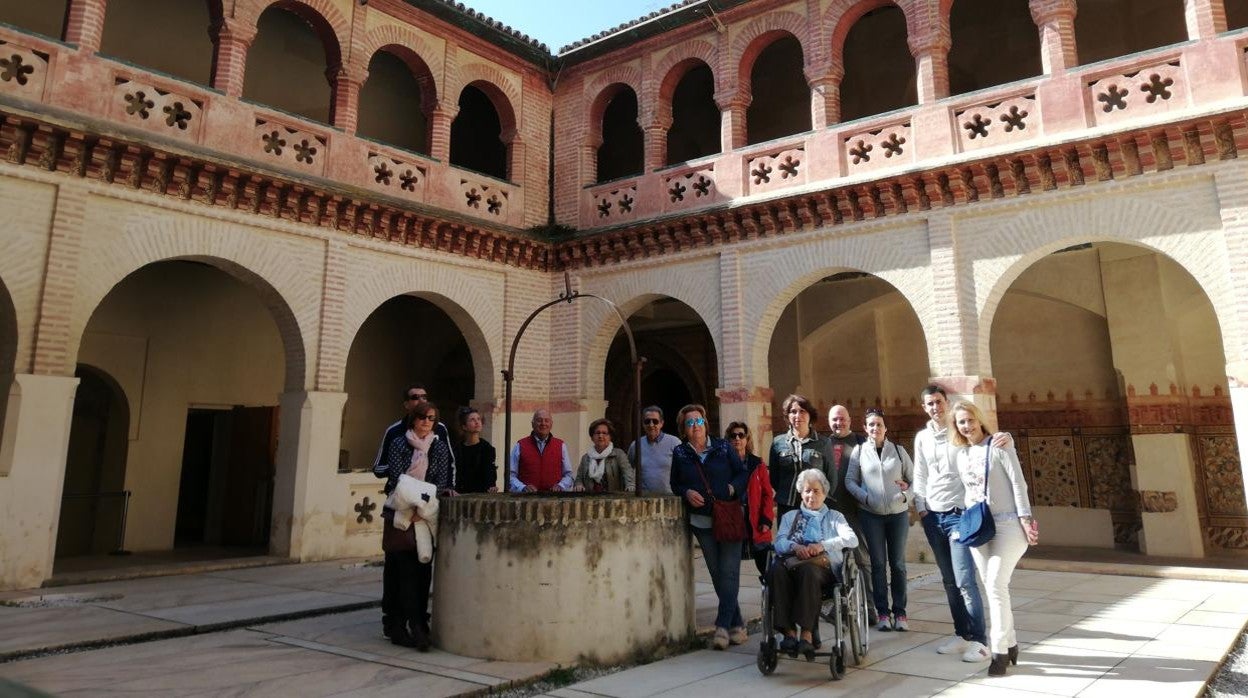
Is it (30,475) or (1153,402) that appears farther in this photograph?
(1153,402)

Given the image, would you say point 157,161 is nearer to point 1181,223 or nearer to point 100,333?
point 100,333

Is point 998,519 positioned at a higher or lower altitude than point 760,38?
lower

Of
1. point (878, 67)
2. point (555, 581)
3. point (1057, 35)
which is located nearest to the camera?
point (555, 581)

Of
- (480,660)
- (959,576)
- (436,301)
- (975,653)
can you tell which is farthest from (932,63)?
(480,660)

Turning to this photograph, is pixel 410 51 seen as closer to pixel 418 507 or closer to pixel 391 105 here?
pixel 391 105

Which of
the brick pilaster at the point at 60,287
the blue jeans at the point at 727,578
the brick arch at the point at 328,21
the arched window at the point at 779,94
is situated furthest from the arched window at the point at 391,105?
the blue jeans at the point at 727,578

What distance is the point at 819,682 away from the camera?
4.53m

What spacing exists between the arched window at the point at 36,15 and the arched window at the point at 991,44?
1245 centimetres

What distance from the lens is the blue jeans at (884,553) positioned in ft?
19.2

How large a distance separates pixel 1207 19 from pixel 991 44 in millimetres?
3803

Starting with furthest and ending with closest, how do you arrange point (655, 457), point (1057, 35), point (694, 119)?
point (694, 119), point (1057, 35), point (655, 457)

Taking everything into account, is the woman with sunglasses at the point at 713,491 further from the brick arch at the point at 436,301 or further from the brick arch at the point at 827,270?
the brick arch at the point at 436,301

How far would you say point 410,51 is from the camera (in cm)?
1202

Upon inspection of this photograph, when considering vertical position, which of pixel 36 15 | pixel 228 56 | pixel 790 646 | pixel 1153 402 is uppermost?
pixel 36 15
